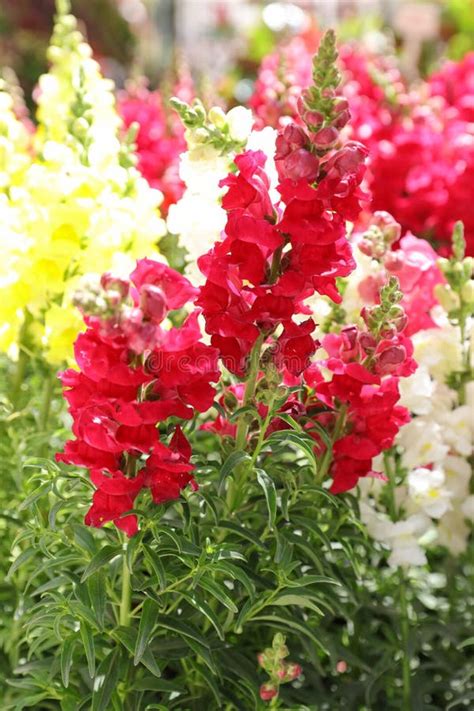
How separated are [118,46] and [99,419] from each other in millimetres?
5711

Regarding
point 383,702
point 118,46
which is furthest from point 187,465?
point 118,46

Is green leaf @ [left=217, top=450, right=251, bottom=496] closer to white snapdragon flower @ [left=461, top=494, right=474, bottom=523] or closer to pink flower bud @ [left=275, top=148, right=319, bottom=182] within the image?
pink flower bud @ [left=275, top=148, right=319, bottom=182]

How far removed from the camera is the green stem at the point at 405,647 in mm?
1357

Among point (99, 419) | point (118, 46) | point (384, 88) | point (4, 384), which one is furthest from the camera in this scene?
point (118, 46)

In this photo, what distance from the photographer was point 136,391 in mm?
1028

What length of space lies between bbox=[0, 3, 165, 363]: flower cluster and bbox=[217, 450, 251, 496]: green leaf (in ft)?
1.09

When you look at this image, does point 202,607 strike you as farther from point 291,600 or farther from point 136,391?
point 136,391

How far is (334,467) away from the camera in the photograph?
4.03ft

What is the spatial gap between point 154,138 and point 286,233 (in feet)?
4.55

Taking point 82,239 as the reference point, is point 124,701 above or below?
below

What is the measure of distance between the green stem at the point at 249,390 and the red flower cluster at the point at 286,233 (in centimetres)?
1

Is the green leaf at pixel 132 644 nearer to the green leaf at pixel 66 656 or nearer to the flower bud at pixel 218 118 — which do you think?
the green leaf at pixel 66 656

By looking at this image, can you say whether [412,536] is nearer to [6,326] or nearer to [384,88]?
[6,326]

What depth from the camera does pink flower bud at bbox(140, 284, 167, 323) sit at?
0.97 m
